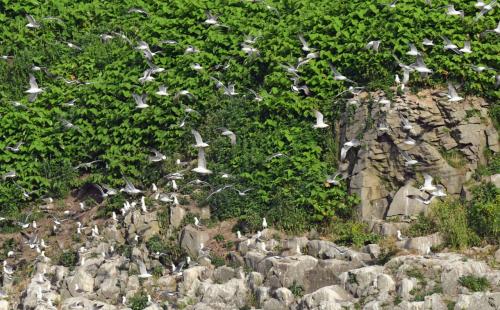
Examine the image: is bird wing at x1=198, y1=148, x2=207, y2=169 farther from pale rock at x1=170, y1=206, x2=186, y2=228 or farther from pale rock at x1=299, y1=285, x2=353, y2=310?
pale rock at x1=299, y1=285, x2=353, y2=310

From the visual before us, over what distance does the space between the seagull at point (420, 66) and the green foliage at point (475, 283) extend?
5304 millimetres

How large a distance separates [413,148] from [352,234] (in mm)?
2305

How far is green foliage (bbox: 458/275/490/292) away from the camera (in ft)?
54.4

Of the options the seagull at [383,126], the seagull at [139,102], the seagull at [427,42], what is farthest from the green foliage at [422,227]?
the seagull at [139,102]

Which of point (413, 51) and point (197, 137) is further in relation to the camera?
point (197, 137)

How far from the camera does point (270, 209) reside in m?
20.7

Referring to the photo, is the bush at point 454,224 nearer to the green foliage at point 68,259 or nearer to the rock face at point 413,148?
the rock face at point 413,148

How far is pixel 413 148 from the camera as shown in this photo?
20297mm

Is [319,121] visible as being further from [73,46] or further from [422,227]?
[73,46]

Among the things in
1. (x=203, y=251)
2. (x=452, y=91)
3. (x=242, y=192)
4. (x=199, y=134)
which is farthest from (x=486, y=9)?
(x=203, y=251)

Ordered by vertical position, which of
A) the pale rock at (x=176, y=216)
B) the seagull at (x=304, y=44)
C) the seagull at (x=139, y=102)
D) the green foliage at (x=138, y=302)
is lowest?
the green foliage at (x=138, y=302)

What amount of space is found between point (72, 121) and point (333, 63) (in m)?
6.75

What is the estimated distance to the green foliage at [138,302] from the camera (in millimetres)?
19000

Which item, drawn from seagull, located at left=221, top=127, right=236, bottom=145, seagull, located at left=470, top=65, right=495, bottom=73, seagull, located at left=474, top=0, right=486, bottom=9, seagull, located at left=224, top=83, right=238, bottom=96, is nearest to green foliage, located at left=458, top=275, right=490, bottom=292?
seagull, located at left=470, top=65, right=495, bottom=73
